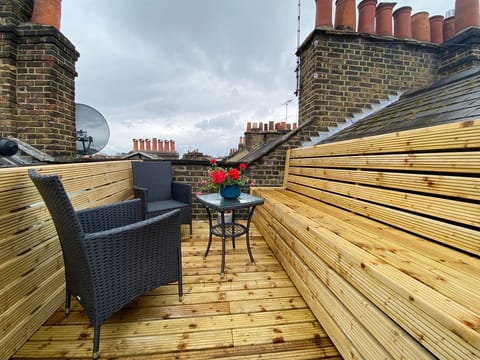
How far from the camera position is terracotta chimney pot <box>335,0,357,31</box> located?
3.66 metres

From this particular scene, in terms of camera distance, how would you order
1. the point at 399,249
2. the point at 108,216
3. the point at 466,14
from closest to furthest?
the point at 399,249 → the point at 108,216 → the point at 466,14

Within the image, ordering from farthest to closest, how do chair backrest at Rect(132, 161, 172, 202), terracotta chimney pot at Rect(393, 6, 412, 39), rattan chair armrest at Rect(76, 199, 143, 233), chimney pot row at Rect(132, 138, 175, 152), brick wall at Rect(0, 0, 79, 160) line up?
chimney pot row at Rect(132, 138, 175, 152)
terracotta chimney pot at Rect(393, 6, 412, 39)
chair backrest at Rect(132, 161, 172, 202)
brick wall at Rect(0, 0, 79, 160)
rattan chair armrest at Rect(76, 199, 143, 233)

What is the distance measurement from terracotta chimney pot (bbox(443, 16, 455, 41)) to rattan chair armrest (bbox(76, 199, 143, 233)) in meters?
6.05

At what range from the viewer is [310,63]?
3.86 metres

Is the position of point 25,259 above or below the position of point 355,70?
below

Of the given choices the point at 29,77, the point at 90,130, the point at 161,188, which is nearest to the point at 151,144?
the point at 90,130

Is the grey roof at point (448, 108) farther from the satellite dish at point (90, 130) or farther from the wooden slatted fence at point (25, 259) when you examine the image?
the satellite dish at point (90, 130)

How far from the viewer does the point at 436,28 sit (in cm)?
395

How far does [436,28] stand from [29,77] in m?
6.91

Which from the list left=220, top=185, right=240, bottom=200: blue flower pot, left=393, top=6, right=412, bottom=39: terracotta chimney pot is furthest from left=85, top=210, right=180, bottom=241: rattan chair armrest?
left=393, top=6, right=412, bottom=39: terracotta chimney pot

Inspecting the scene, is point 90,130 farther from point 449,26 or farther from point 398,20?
point 449,26

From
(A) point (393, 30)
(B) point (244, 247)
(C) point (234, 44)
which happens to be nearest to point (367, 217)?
(B) point (244, 247)

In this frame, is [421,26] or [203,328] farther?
[421,26]

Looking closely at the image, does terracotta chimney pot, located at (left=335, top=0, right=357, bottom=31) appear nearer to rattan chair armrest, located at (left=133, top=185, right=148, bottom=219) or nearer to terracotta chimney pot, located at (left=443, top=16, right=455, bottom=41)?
terracotta chimney pot, located at (left=443, top=16, right=455, bottom=41)
